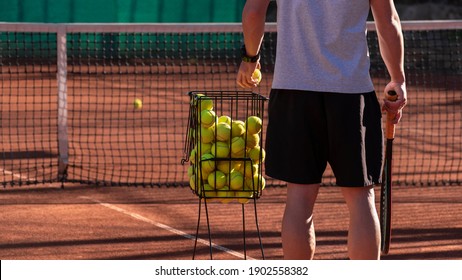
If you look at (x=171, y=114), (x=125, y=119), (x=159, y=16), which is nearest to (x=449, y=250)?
(x=125, y=119)

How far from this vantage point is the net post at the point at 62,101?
26.9 feet

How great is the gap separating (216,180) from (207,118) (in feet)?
0.82

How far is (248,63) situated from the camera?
4066 millimetres

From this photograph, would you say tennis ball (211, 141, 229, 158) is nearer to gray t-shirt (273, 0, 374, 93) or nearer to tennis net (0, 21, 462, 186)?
gray t-shirt (273, 0, 374, 93)

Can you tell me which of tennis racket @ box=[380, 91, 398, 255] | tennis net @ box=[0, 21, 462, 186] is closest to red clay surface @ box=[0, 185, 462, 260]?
tennis net @ box=[0, 21, 462, 186]

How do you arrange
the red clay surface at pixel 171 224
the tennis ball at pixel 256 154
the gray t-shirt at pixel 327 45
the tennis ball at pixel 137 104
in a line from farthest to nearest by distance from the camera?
the tennis ball at pixel 137 104, the red clay surface at pixel 171 224, the tennis ball at pixel 256 154, the gray t-shirt at pixel 327 45

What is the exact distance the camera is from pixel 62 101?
8.31 metres

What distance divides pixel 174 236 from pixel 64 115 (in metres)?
2.57

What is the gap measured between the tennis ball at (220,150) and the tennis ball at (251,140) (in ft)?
0.30

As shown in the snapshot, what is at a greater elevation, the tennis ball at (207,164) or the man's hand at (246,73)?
the man's hand at (246,73)

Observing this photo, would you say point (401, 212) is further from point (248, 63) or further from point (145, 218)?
point (248, 63)

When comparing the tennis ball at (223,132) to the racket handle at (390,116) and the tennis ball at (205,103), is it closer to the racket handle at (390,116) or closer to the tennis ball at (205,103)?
the tennis ball at (205,103)

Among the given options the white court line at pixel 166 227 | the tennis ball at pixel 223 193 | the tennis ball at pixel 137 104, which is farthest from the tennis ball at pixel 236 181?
the tennis ball at pixel 137 104

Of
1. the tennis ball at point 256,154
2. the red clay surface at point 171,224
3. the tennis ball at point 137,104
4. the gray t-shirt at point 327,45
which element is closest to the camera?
the gray t-shirt at point 327,45
